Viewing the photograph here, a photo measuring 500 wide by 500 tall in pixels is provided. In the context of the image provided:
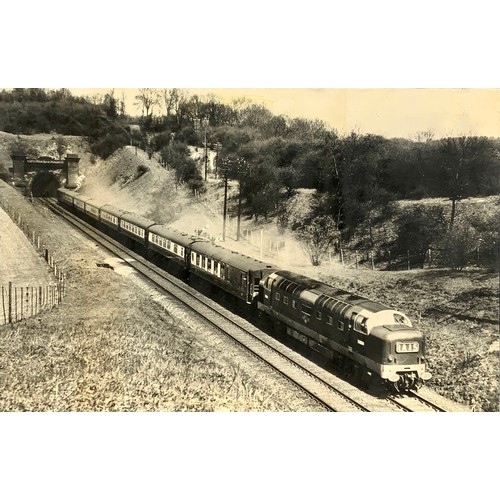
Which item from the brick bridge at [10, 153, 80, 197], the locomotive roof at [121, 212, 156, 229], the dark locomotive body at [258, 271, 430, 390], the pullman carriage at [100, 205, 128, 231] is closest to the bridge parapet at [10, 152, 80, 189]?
the brick bridge at [10, 153, 80, 197]

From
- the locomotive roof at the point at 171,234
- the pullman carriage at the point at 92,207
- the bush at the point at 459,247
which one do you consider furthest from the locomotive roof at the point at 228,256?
the bush at the point at 459,247

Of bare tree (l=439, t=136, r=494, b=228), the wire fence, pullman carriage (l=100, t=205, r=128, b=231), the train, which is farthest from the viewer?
pullman carriage (l=100, t=205, r=128, b=231)

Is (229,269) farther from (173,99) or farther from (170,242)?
(173,99)

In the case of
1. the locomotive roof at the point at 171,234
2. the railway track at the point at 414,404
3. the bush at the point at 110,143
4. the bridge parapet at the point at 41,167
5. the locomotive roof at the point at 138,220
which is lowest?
the railway track at the point at 414,404

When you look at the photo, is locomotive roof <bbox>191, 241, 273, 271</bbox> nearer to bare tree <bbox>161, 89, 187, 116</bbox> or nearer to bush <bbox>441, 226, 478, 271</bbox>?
bare tree <bbox>161, 89, 187, 116</bbox>

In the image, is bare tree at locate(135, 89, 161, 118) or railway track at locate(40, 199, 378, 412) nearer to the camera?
railway track at locate(40, 199, 378, 412)

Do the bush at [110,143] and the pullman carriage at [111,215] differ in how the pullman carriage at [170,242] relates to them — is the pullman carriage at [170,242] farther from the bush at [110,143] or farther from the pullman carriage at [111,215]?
the bush at [110,143]

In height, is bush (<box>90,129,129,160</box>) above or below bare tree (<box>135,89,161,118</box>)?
below

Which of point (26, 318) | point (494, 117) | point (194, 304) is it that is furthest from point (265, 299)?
point (494, 117)

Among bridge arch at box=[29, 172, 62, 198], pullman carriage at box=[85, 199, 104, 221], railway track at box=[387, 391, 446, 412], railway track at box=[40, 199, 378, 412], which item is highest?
bridge arch at box=[29, 172, 62, 198]
